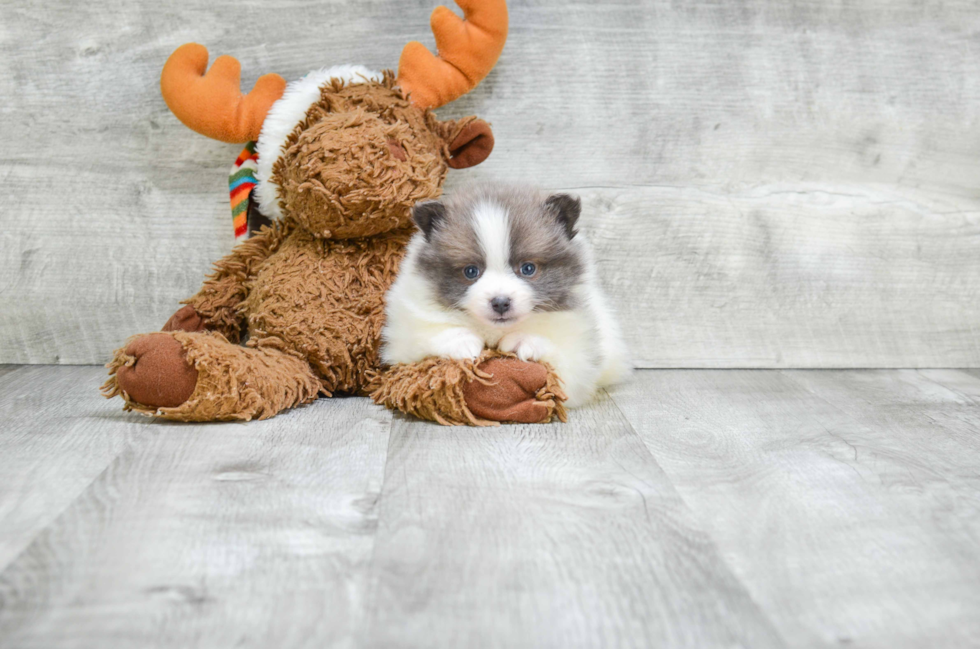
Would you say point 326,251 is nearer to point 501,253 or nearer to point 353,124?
point 353,124

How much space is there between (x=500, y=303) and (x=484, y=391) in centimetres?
17

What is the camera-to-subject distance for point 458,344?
145 cm

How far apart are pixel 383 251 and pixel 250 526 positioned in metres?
0.82

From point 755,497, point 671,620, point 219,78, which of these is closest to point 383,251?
point 219,78

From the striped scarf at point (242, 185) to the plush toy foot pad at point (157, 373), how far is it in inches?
18.1

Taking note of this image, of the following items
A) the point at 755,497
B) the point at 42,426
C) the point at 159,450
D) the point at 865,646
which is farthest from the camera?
the point at 42,426

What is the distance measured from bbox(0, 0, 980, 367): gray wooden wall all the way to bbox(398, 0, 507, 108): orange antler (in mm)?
181

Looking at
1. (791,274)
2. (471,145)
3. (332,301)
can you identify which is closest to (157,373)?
(332,301)

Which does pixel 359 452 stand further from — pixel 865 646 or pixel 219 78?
pixel 219 78

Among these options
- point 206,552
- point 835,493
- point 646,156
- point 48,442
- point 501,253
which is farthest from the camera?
point 646,156

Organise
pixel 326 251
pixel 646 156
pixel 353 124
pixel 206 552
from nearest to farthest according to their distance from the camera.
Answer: pixel 206 552 → pixel 353 124 → pixel 326 251 → pixel 646 156

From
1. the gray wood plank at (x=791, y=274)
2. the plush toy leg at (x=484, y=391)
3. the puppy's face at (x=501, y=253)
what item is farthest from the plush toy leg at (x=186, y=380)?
the gray wood plank at (x=791, y=274)

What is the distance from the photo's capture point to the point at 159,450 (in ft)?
4.08

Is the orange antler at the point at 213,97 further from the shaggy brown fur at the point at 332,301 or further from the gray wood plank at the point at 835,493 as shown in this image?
the gray wood plank at the point at 835,493
